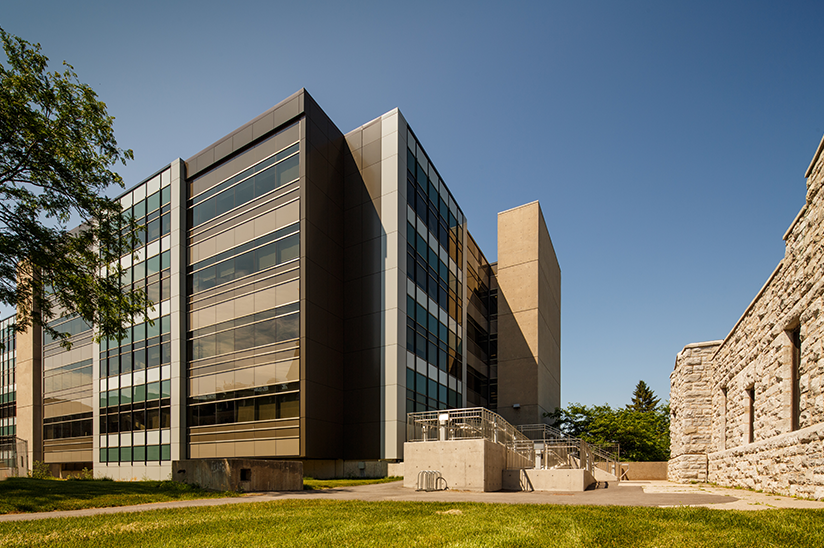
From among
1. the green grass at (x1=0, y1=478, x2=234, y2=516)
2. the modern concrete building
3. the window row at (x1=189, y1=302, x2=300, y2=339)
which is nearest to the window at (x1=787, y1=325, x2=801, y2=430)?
the green grass at (x1=0, y1=478, x2=234, y2=516)

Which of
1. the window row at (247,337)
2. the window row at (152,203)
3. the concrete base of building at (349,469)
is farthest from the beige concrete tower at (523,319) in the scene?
the window row at (152,203)

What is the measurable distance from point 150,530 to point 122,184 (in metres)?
17.2

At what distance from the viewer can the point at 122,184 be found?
20766 mm

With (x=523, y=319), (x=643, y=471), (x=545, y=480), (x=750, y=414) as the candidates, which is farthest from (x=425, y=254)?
(x=643, y=471)

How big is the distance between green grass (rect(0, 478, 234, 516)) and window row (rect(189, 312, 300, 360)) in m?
10.5

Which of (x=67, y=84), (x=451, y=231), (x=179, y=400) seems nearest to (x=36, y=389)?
(x=179, y=400)

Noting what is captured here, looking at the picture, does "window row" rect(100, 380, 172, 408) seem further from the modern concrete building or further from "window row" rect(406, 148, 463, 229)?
"window row" rect(406, 148, 463, 229)

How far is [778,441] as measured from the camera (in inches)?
443

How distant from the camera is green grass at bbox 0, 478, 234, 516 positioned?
37.4 feet

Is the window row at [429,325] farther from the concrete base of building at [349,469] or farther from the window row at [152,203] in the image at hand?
the window row at [152,203]

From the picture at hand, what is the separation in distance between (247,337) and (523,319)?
24427mm

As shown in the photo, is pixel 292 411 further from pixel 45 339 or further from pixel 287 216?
pixel 45 339

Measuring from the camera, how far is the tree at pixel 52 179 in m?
17.9

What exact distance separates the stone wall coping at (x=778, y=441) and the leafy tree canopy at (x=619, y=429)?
26.8 m
